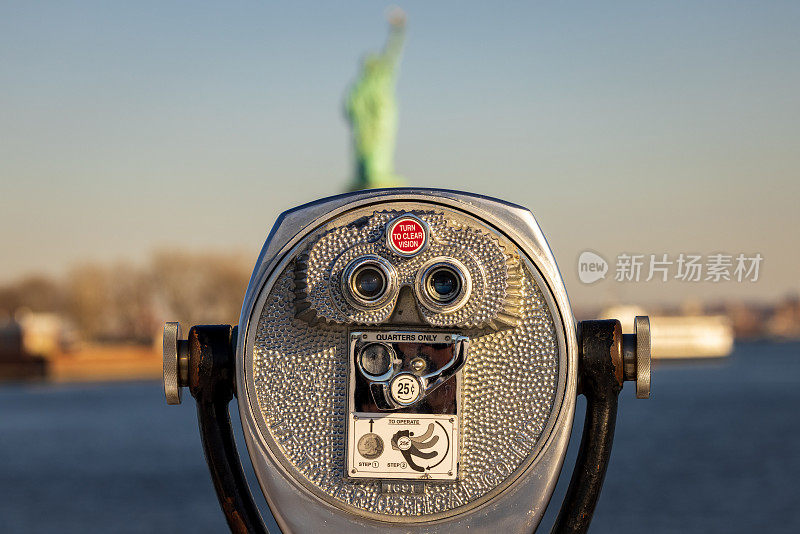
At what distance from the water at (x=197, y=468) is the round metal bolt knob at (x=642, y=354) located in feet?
45.8

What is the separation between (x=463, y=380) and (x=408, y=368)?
91 mm

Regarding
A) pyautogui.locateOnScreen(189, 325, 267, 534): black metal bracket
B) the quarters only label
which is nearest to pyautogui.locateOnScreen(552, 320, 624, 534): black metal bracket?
the quarters only label

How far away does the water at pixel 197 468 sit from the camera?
20516mm

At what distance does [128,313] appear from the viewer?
5894 centimetres

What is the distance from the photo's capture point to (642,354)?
6.51ft

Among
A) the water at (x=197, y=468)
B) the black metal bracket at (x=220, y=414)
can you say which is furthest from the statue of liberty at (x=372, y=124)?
the black metal bracket at (x=220, y=414)

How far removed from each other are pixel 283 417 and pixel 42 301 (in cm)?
6422

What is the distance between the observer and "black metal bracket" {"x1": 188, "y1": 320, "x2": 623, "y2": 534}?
1979 mm

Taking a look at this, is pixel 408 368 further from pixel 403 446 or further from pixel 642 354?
pixel 642 354

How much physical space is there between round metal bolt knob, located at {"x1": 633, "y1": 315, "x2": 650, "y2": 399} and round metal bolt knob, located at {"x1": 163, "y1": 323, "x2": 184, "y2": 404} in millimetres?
772

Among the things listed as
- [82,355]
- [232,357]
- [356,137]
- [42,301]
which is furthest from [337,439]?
[42,301]

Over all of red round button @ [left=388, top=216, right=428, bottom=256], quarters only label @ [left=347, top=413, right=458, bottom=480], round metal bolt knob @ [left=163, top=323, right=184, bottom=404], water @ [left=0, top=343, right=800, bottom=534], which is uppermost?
red round button @ [left=388, top=216, right=428, bottom=256]

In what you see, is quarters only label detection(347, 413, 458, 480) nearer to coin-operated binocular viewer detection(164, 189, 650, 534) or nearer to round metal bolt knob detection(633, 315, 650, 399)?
coin-operated binocular viewer detection(164, 189, 650, 534)

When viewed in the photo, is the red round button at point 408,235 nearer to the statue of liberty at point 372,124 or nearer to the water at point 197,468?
the water at point 197,468
